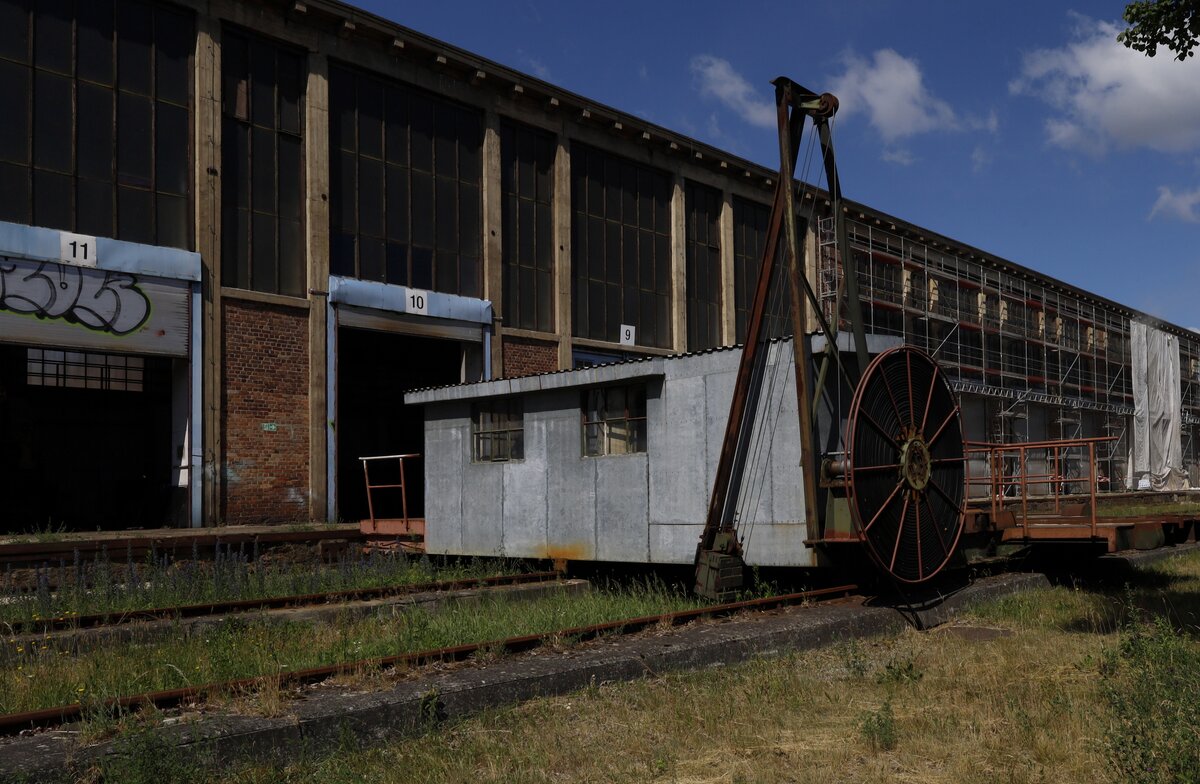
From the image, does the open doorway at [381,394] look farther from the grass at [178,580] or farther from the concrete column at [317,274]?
the grass at [178,580]

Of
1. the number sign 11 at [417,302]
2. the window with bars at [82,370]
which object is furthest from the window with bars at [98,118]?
the window with bars at [82,370]

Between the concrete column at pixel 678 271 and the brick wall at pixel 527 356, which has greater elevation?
the concrete column at pixel 678 271

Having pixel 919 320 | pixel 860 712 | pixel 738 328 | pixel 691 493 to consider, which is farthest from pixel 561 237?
pixel 860 712

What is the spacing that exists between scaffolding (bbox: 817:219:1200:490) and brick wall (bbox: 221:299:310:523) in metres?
18.3

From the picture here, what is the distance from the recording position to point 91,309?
17547 millimetres

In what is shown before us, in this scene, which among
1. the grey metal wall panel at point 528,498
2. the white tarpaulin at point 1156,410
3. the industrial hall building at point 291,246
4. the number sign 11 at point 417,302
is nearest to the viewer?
the grey metal wall panel at point 528,498

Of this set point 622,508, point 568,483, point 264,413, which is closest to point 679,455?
point 622,508

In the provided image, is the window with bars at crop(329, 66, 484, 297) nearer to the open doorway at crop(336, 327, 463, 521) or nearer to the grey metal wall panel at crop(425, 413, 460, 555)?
the open doorway at crop(336, 327, 463, 521)

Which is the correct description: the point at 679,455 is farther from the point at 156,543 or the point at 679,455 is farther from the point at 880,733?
the point at 156,543

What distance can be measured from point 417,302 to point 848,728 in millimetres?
17843

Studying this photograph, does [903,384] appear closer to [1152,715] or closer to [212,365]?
[1152,715]

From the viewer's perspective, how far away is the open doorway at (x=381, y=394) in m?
26.7

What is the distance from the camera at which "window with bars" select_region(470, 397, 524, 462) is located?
14.6 m

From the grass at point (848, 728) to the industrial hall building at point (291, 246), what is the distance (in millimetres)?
7882
